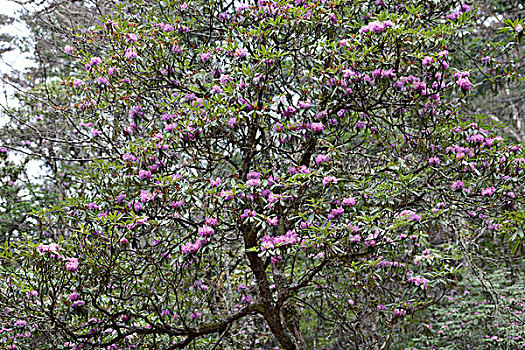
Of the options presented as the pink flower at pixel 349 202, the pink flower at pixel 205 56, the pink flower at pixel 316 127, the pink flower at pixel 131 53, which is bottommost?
the pink flower at pixel 349 202

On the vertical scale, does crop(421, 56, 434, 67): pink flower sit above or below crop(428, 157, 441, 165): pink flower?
above

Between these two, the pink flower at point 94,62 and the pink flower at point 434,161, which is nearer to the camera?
the pink flower at point 434,161

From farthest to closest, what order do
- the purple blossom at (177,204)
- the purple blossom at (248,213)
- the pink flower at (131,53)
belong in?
1. the pink flower at (131,53)
2. the purple blossom at (177,204)
3. the purple blossom at (248,213)

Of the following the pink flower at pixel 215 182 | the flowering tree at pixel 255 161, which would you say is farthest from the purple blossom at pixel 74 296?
the pink flower at pixel 215 182

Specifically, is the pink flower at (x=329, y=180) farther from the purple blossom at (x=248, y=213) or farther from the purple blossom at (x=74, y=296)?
the purple blossom at (x=74, y=296)

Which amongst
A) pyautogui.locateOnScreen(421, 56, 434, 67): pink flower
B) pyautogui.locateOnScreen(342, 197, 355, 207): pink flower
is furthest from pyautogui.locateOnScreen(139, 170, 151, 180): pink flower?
pyautogui.locateOnScreen(421, 56, 434, 67): pink flower

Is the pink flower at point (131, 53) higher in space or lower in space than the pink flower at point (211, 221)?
higher

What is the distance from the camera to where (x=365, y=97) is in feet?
9.94

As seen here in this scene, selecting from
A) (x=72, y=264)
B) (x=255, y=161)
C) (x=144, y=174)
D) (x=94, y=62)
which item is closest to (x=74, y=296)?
(x=72, y=264)

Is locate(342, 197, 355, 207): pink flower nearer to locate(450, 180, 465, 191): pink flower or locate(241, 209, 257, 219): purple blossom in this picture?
locate(241, 209, 257, 219): purple blossom

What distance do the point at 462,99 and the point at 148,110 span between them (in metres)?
2.20

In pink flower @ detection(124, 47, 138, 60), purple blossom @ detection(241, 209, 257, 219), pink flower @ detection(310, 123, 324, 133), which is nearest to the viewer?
purple blossom @ detection(241, 209, 257, 219)

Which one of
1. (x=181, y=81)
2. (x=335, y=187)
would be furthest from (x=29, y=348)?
(x=335, y=187)

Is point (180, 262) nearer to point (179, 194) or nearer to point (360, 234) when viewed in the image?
point (179, 194)
